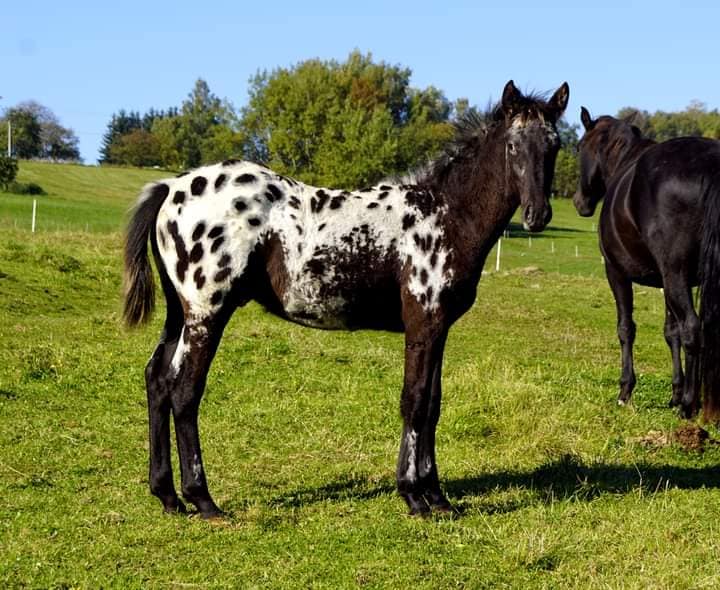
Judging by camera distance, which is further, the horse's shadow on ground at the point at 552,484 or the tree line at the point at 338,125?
the tree line at the point at 338,125

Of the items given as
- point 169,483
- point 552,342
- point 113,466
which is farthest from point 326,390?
point 552,342

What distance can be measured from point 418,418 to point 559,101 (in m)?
2.44

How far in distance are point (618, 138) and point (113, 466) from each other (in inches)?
302

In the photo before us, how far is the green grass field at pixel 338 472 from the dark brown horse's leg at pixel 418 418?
0.19m

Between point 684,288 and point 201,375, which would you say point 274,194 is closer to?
point 201,375

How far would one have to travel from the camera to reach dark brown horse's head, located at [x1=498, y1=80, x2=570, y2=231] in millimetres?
5949

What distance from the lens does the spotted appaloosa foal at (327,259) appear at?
19.5 ft

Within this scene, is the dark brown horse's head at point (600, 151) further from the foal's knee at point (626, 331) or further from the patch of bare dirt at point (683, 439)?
the patch of bare dirt at point (683, 439)

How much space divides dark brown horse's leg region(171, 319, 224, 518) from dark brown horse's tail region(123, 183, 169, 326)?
53 cm

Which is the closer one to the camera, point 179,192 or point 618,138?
point 179,192

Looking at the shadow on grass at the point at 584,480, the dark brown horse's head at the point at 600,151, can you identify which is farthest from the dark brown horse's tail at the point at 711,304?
the dark brown horse's head at the point at 600,151

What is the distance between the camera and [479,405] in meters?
8.68

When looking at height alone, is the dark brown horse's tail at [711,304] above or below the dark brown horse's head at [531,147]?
below

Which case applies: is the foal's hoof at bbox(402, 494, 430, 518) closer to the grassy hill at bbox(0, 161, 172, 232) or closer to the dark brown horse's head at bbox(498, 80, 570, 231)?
the dark brown horse's head at bbox(498, 80, 570, 231)
